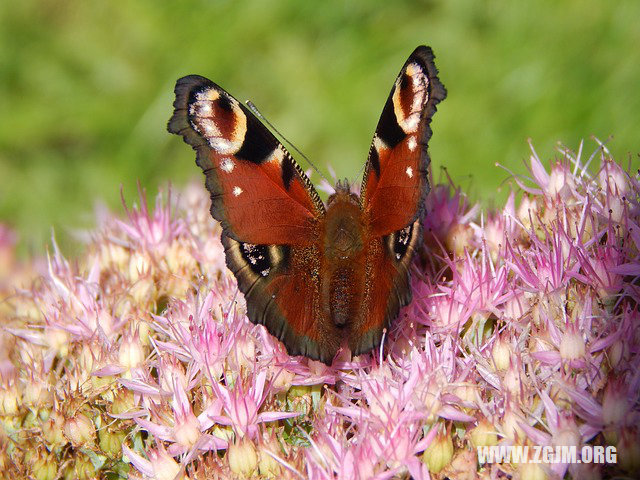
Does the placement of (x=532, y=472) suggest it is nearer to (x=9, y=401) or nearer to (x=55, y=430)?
(x=55, y=430)

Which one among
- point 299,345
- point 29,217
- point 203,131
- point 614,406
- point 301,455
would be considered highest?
point 29,217

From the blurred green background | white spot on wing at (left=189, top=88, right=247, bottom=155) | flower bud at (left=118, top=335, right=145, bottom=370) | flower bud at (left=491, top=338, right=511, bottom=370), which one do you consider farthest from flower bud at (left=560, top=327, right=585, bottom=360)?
the blurred green background

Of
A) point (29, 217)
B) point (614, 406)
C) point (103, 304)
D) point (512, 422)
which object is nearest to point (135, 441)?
point (103, 304)

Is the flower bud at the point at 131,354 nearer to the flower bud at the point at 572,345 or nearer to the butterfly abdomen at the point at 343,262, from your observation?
the butterfly abdomen at the point at 343,262

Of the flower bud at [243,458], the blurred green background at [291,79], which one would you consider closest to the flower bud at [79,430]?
the flower bud at [243,458]

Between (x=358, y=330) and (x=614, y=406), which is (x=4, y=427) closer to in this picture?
(x=358, y=330)
